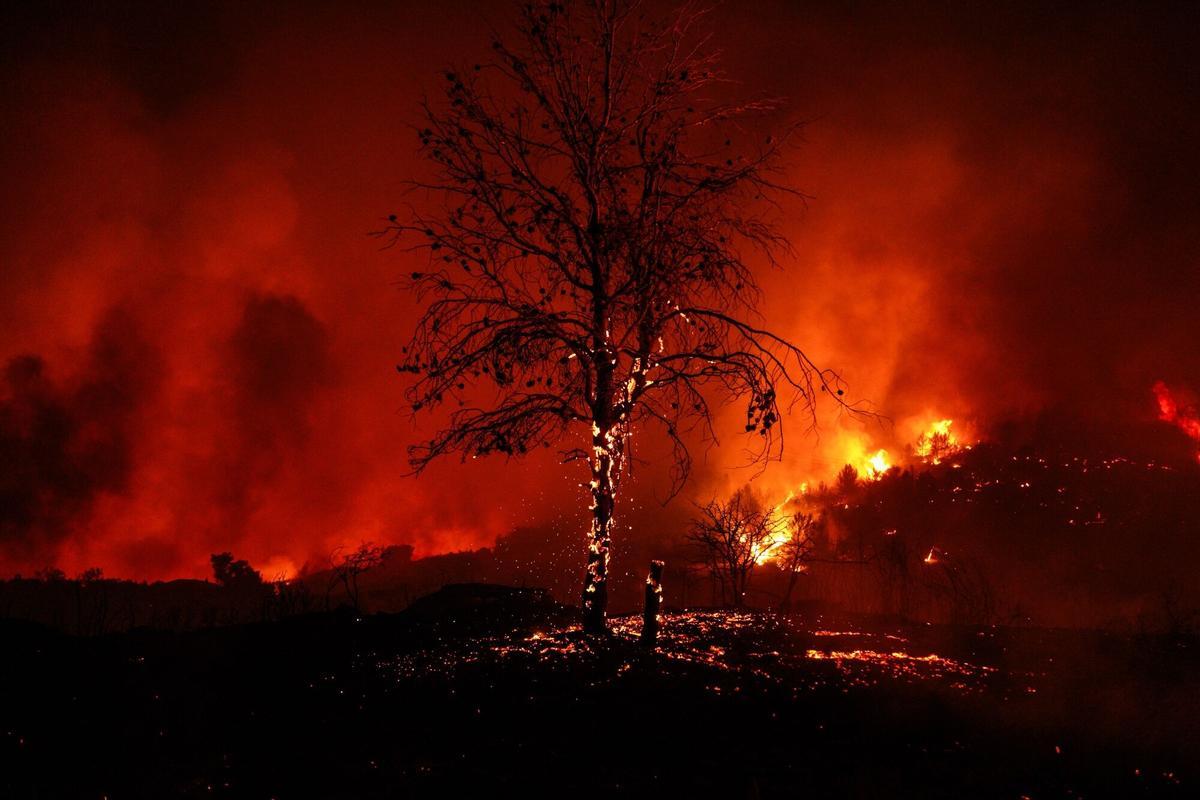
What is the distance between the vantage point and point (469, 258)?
984cm

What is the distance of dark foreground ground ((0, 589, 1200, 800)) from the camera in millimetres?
5926

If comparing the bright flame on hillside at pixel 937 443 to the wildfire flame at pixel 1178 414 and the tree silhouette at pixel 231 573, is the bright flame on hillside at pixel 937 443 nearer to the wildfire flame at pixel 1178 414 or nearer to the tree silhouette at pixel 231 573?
the wildfire flame at pixel 1178 414

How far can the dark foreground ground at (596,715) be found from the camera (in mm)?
5926

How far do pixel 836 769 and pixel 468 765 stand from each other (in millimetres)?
3297

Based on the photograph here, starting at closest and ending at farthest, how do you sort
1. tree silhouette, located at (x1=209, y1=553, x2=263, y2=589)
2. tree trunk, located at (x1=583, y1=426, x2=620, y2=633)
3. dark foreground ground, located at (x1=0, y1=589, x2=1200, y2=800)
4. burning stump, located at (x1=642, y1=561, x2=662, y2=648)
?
1. dark foreground ground, located at (x1=0, y1=589, x2=1200, y2=800)
2. burning stump, located at (x1=642, y1=561, x2=662, y2=648)
3. tree trunk, located at (x1=583, y1=426, x2=620, y2=633)
4. tree silhouette, located at (x1=209, y1=553, x2=263, y2=589)

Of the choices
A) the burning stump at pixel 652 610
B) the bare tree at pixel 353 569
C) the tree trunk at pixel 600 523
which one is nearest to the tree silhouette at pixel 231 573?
the bare tree at pixel 353 569

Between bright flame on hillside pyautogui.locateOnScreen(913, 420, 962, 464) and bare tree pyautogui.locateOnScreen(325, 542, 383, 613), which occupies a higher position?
bright flame on hillside pyautogui.locateOnScreen(913, 420, 962, 464)

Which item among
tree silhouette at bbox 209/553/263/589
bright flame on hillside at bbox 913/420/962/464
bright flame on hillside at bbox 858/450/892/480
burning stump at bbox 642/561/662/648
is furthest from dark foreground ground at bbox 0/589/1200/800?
bright flame on hillside at bbox 913/420/962/464

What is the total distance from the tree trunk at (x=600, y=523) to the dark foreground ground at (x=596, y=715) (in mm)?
658

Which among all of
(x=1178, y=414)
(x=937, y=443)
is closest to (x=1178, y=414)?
(x=1178, y=414)

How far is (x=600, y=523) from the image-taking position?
35.5 ft

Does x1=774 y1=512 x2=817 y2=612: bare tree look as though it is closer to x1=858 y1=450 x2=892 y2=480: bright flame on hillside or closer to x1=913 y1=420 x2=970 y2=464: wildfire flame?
x1=858 y1=450 x2=892 y2=480: bright flame on hillside

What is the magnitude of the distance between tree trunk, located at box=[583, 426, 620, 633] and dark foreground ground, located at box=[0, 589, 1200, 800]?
0.66m

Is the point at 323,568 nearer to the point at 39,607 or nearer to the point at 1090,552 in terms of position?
the point at 39,607
